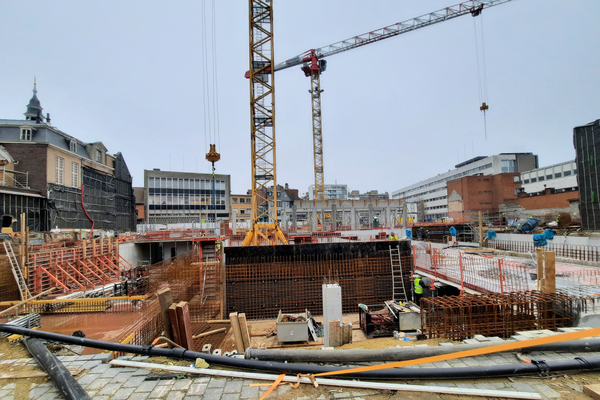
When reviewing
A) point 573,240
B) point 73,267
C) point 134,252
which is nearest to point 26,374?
point 73,267

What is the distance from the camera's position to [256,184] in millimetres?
25703

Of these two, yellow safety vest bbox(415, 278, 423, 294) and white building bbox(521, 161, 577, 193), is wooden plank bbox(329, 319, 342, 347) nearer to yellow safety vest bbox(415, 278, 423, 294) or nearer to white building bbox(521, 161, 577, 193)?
yellow safety vest bbox(415, 278, 423, 294)

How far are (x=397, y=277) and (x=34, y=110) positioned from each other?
4481 cm

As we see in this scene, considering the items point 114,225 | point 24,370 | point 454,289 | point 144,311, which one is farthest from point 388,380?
point 114,225

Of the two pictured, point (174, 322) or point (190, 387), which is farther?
point (174, 322)

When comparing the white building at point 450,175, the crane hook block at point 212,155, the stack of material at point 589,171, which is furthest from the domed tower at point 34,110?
the white building at point 450,175

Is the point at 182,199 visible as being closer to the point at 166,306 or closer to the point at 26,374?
the point at 166,306

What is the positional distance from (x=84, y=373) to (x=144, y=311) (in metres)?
8.54

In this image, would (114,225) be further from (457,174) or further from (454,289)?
(457,174)

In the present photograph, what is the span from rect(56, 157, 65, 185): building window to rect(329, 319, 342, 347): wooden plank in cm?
3151

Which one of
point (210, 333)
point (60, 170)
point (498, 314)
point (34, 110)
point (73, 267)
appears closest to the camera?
point (498, 314)

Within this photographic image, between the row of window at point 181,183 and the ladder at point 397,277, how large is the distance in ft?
156

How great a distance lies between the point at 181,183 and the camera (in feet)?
173

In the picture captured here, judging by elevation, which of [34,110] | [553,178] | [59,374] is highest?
[34,110]
